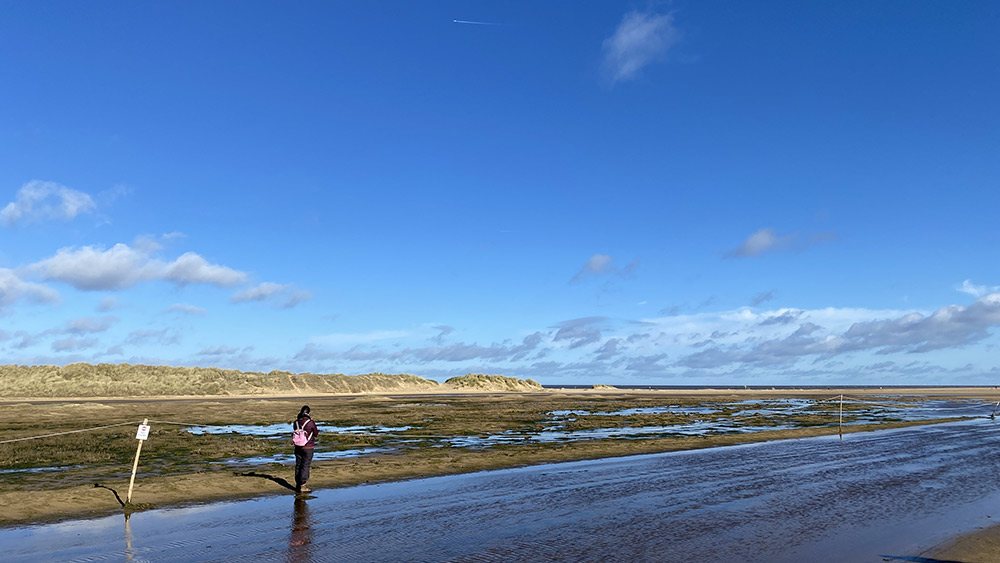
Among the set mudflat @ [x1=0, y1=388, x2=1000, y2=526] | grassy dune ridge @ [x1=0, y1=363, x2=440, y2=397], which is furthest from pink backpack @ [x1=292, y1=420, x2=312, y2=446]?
grassy dune ridge @ [x1=0, y1=363, x2=440, y2=397]

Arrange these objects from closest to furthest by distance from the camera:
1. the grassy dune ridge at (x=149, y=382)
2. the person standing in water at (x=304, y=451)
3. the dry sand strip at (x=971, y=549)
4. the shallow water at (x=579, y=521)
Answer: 1. the dry sand strip at (x=971, y=549)
2. the shallow water at (x=579, y=521)
3. the person standing in water at (x=304, y=451)
4. the grassy dune ridge at (x=149, y=382)

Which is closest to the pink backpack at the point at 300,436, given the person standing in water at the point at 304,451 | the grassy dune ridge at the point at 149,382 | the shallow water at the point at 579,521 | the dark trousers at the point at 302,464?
the person standing in water at the point at 304,451

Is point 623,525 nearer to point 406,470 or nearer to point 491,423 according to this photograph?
point 406,470

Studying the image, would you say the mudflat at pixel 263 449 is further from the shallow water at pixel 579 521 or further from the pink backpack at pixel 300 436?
the shallow water at pixel 579 521

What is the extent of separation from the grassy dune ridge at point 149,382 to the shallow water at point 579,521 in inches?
4072

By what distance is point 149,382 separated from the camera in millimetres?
118250

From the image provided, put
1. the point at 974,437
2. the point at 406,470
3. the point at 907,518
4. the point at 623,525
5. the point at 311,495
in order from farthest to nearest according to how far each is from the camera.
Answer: the point at 974,437 < the point at 406,470 < the point at 311,495 < the point at 907,518 < the point at 623,525

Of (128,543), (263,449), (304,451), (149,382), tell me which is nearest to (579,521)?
(304,451)

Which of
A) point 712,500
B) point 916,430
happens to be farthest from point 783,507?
point 916,430

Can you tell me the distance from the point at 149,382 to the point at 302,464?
11395cm

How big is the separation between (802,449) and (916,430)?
17364 mm

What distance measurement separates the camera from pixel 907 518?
51.8 feet

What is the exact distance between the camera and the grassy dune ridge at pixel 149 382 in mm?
109875

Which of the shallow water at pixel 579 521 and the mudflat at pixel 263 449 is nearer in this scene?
the shallow water at pixel 579 521
